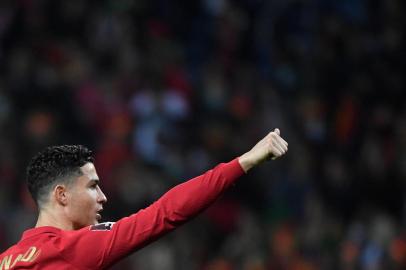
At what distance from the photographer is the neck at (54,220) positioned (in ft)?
15.7

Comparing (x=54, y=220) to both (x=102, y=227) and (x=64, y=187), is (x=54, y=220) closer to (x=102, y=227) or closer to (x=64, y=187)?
(x=64, y=187)

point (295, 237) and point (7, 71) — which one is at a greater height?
point (7, 71)

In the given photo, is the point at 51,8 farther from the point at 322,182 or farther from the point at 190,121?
the point at 322,182

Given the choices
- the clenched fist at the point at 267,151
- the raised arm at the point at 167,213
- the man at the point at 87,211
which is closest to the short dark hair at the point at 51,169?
the man at the point at 87,211

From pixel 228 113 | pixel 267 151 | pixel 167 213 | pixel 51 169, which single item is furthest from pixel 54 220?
pixel 228 113

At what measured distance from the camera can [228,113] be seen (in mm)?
11242

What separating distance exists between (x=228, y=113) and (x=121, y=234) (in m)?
6.82

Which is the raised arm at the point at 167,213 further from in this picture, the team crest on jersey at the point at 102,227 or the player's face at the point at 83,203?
the player's face at the point at 83,203

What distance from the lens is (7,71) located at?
10930 millimetres

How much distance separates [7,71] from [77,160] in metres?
6.27

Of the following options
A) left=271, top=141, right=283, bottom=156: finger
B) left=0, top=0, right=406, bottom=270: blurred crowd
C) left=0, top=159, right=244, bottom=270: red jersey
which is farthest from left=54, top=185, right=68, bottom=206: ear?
left=0, top=0, right=406, bottom=270: blurred crowd

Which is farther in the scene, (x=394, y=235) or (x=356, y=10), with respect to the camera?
(x=356, y=10)

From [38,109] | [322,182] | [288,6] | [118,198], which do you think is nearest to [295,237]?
[322,182]

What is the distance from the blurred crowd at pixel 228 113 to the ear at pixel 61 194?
15.2ft
